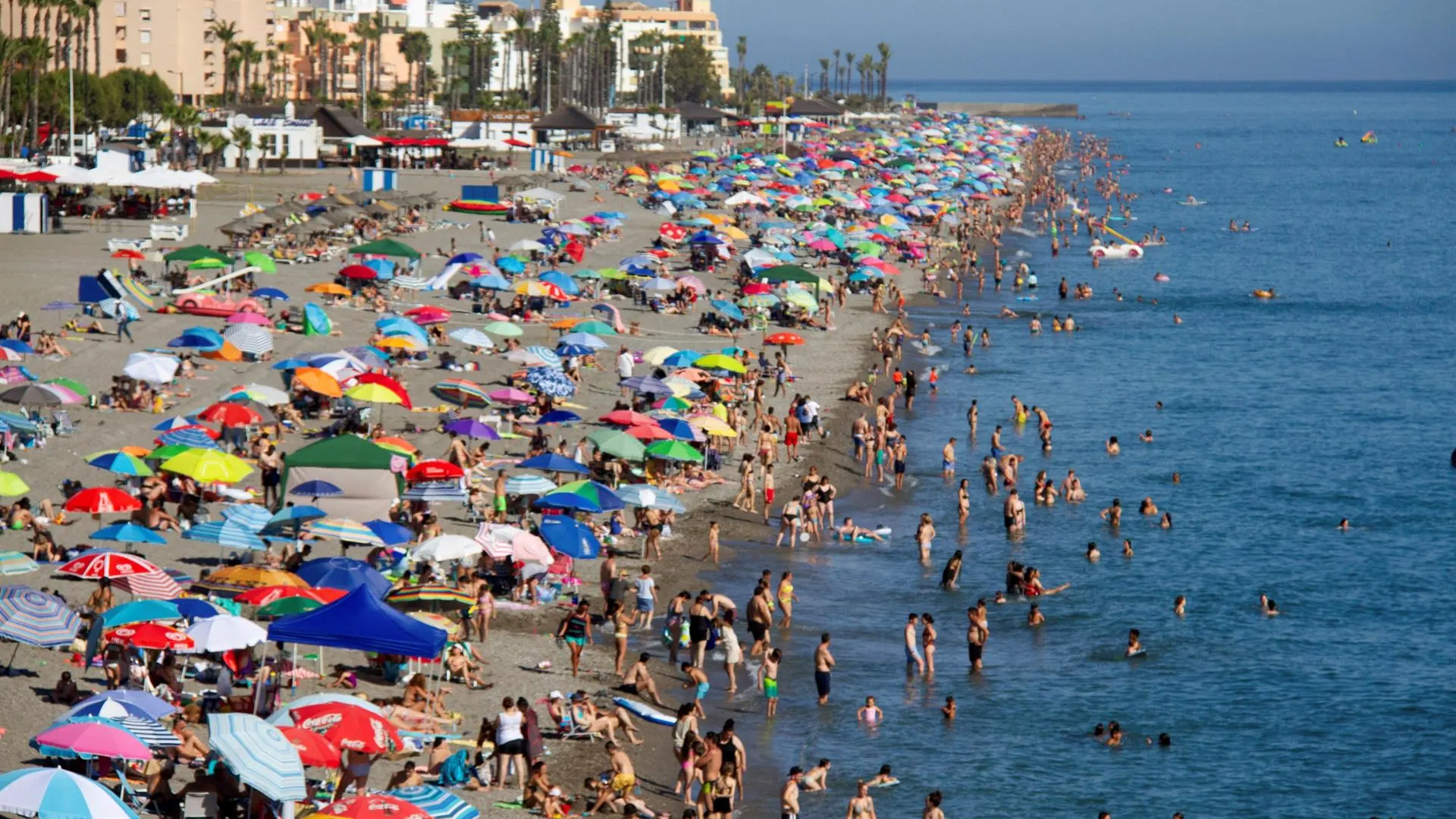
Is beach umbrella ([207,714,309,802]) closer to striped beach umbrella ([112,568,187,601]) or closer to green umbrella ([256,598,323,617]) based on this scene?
green umbrella ([256,598,323,617])

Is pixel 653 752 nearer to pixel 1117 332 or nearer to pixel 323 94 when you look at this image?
pixel 1117 332

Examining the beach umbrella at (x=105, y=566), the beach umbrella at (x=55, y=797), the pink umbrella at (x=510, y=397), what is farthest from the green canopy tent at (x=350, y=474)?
the beach umbrella at (x=55, y=797)

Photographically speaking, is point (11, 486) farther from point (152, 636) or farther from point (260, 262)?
point (260, 262)

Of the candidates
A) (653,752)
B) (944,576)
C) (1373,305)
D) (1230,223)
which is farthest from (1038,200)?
(653,752)

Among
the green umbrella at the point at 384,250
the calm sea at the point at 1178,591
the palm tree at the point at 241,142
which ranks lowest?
the calm sea at the point at 1178,591

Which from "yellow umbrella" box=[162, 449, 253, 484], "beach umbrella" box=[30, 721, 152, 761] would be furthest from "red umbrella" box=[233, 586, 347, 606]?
"yellow umbrella" box=[162, 449, 253, 484]

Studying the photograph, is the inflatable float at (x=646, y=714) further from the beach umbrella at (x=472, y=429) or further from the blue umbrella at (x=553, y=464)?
the beach umbrella at (x=472, y=429)

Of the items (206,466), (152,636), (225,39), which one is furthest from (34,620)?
(225,39)

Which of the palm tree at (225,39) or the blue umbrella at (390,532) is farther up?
the palm tree at (225,39)
